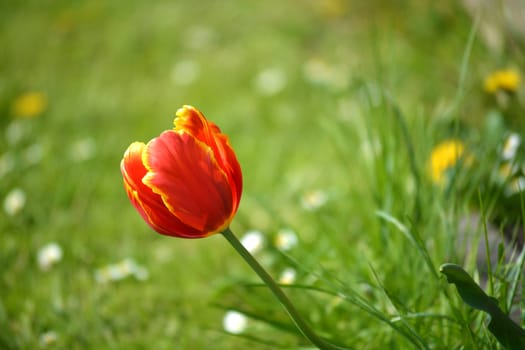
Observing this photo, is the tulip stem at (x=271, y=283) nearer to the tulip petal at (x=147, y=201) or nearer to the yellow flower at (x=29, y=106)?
the tulip petal at (x=147, y=201)

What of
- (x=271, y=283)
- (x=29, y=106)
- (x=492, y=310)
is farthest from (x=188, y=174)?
(x=29, y=106)

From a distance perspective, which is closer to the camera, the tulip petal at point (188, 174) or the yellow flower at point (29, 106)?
the tulip petal at point (188, 174)

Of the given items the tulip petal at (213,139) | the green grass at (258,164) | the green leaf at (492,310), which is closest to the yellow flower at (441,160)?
the green grass at (258,164)

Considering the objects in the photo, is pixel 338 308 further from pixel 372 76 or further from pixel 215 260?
pixel 372 76

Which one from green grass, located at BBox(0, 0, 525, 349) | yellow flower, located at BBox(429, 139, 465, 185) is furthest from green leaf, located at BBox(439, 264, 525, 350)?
yellow flower, located at BBox(429, 139, 465, 185)

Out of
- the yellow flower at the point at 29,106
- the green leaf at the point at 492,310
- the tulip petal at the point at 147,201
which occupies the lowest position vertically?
the yellow flower at the point at 29,106

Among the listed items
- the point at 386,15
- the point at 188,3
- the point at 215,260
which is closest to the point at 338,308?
the point at 215,260
